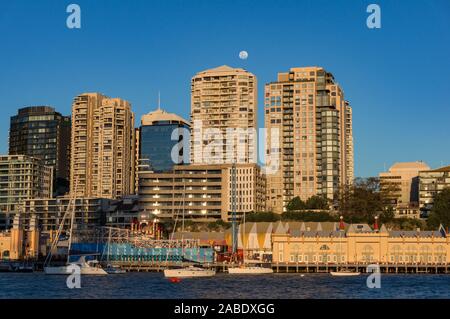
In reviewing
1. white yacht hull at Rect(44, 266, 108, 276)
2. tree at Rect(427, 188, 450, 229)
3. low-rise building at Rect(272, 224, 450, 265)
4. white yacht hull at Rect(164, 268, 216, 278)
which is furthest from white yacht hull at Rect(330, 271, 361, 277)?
tree at Rect(427, 188, 450, 229)

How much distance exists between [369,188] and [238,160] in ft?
127

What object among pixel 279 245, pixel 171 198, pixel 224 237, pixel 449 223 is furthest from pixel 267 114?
pixel 279 245

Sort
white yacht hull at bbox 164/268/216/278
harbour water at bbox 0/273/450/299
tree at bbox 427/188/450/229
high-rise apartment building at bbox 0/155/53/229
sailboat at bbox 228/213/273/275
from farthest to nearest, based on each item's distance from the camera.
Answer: high-rise apartment building at bbox 0/155/53/229
tree at bbox 427/188/450/229
sailboat at bbox 228/213/273/275
white yacht hull at bbox 164/268/216/278
harbour water at bbox 0/273/450/299

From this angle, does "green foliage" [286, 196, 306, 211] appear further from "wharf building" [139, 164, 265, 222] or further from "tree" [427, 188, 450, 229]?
"tree" [427, 188, 450, 229]

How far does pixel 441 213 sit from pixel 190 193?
58.0 metres

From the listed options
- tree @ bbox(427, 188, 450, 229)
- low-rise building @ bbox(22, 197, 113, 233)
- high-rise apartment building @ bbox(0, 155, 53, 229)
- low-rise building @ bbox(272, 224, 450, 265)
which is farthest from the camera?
high-rise apartment building @ bbox(0, 155, 53, 229)

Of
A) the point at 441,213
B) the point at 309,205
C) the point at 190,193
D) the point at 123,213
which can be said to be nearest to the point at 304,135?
the point at 309,205

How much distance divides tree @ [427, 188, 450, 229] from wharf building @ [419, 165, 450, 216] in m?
31.0

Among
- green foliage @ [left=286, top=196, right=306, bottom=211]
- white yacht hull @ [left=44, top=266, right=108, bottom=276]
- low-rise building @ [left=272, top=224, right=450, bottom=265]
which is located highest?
green foliage @ [left=286, top=196, right=306, bottom=211]

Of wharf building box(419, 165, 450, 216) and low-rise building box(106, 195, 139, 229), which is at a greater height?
wharf building box(419, 165, 450, 216)

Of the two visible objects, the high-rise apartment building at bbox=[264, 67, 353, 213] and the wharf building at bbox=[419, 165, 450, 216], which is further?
the high-rise apartment building at bbox=[264, 67, 353, 213]

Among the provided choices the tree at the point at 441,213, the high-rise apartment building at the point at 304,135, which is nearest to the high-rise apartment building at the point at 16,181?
the high-rise apartment building at the point at 304,135

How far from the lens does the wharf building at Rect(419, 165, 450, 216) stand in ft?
575

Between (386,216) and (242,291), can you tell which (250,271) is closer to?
(242,291)
